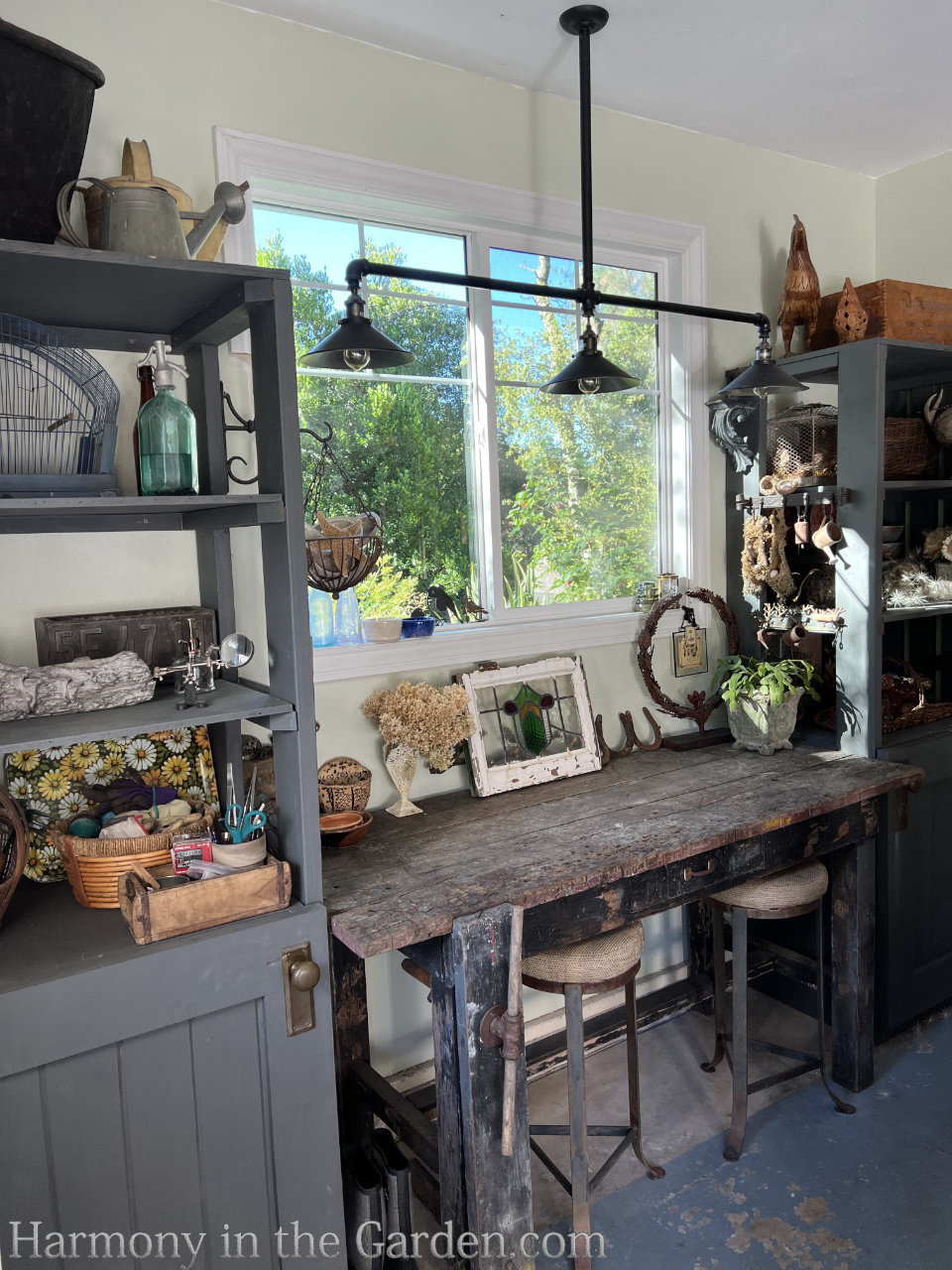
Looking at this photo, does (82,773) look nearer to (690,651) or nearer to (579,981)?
(579,981)

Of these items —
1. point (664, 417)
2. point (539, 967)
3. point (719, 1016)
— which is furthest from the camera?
point (664, 417)

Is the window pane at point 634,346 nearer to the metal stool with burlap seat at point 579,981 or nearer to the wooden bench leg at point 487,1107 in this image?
the metal stool with burlap seat at point 579,981

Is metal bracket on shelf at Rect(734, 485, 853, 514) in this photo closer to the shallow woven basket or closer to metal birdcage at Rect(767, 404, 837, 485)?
metal birdcage at Rect(767, 404, 837, 485)

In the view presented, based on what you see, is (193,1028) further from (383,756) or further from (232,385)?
(232,385)

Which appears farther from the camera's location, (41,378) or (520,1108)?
(520,1108)

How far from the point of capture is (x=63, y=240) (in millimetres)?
1749

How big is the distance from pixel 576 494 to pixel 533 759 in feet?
3.01

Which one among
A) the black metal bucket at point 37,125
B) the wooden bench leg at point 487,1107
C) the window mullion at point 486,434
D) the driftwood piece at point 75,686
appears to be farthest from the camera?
the window mullion at point 486,434

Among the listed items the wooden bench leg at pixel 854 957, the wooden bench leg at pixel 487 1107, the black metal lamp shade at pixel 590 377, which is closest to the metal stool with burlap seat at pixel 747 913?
the wooden bench leg at pixel 854 957

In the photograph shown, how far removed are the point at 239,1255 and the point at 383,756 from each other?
1.22 meters

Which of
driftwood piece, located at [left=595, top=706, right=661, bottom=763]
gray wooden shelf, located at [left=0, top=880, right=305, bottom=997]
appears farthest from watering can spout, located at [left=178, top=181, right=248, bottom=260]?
driftwood piece, located at [left=595, top=706, right=661, bottom=763]

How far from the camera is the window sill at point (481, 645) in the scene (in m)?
2.54

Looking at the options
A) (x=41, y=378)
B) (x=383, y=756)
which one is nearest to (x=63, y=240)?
(x=41, y=378)

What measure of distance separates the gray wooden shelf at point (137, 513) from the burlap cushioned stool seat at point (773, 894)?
5.33 feet
